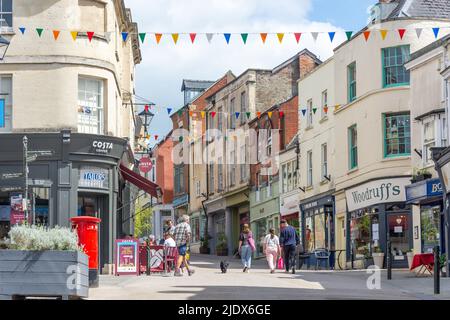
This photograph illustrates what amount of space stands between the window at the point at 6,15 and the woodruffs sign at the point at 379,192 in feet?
49.1

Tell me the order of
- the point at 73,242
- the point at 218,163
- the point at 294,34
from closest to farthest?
the point at 73,242 < the point at 294,34 < the point at 218,163

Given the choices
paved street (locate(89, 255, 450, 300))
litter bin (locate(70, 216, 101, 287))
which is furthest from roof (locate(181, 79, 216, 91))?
litter bin (locate(70, 216, 101, 287))

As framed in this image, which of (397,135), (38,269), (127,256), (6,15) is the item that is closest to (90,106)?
(6,15)

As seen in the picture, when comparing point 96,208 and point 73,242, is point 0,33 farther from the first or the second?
point 73,242

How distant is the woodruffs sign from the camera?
125ft

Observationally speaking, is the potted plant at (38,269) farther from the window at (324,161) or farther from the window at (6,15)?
the window at (324,161)

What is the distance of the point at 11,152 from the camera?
31891mm

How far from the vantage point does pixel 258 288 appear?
21875mm

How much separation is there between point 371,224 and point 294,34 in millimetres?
15584

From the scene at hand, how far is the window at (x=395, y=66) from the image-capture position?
38.8 m

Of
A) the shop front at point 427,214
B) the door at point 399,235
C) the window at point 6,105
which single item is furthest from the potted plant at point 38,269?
the door at point 399,235

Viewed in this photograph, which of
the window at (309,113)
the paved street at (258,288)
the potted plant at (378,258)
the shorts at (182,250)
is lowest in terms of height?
the paved street at (258,288)

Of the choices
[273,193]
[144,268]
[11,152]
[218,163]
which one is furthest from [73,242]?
[218,163]

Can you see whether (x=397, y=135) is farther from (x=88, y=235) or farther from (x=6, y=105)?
(x=88, y=235)
